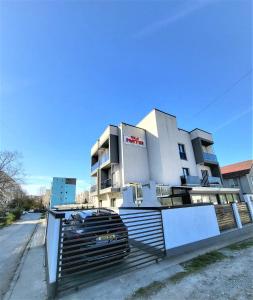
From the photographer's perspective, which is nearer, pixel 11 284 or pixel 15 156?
pixel 11 284

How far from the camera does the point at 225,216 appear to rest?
789 cm

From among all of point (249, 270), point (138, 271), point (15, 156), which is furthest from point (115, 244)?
point (15, 156)

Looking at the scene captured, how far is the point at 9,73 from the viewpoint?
8.57m

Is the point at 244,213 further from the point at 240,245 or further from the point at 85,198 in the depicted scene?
the point at 85,198

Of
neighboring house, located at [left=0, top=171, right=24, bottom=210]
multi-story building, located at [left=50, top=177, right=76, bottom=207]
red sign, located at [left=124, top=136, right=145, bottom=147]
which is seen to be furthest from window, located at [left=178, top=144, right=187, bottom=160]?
multi-story building, located at [left=50, top=177, right=76, bottom=207]

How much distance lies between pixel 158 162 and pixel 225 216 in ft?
31.2

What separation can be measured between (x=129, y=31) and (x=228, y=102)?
799 centimetres

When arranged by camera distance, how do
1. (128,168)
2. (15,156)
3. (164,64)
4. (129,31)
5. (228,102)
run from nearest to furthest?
1. (129,31)
2. (164,64)
3. (228,102)
4. (128,168)
5. (15,156)

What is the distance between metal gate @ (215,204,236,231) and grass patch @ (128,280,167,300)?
5.31 metres

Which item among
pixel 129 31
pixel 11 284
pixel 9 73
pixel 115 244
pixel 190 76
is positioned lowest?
pixel 11 284

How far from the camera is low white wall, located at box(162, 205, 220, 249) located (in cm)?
536

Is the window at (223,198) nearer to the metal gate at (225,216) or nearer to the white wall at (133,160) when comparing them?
the white wall at (133,160)

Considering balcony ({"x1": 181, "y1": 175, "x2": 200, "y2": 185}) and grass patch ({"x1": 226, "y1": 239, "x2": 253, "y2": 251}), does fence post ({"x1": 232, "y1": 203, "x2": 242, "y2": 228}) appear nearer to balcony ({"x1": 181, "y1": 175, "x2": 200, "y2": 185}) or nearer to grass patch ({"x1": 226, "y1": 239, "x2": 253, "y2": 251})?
grass patch ({"x1": 226, "y1": 239, "x2": 253, "y2": 251})

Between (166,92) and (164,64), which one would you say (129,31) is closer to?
(164,64)
